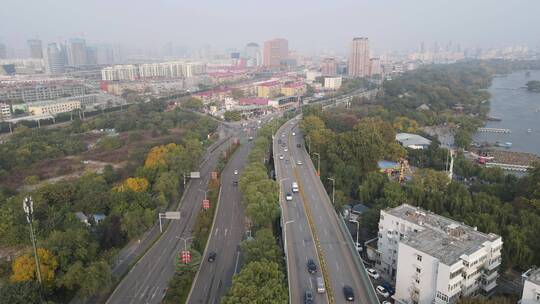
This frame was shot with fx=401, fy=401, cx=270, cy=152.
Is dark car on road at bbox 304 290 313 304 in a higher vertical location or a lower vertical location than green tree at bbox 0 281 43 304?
higher

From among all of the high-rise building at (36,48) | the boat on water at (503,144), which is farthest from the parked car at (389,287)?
the high-rise building at (36,48)

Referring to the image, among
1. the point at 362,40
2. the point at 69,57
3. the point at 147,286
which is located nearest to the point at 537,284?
the point at 147,286

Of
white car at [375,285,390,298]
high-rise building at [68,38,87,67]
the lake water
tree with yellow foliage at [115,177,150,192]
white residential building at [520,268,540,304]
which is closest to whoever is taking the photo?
white residential building at [520,268,540,304]

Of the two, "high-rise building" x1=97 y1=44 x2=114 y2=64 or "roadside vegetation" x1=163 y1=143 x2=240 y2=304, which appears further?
"high-rise building" x1=97 y1=44 x2=114 y2=64

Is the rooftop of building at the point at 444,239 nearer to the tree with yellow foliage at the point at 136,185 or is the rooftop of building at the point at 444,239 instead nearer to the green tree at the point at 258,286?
the green tree at the point at 258,286

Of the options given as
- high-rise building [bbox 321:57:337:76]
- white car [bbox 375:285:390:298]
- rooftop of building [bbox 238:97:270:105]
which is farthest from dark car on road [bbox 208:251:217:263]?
high-rise building [bbox 321:57:337:76]

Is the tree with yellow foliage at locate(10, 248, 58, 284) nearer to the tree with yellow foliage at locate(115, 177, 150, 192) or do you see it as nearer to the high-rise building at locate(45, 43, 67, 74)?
the tree with yellow foliage at locate(115, 177, 150, 192)
